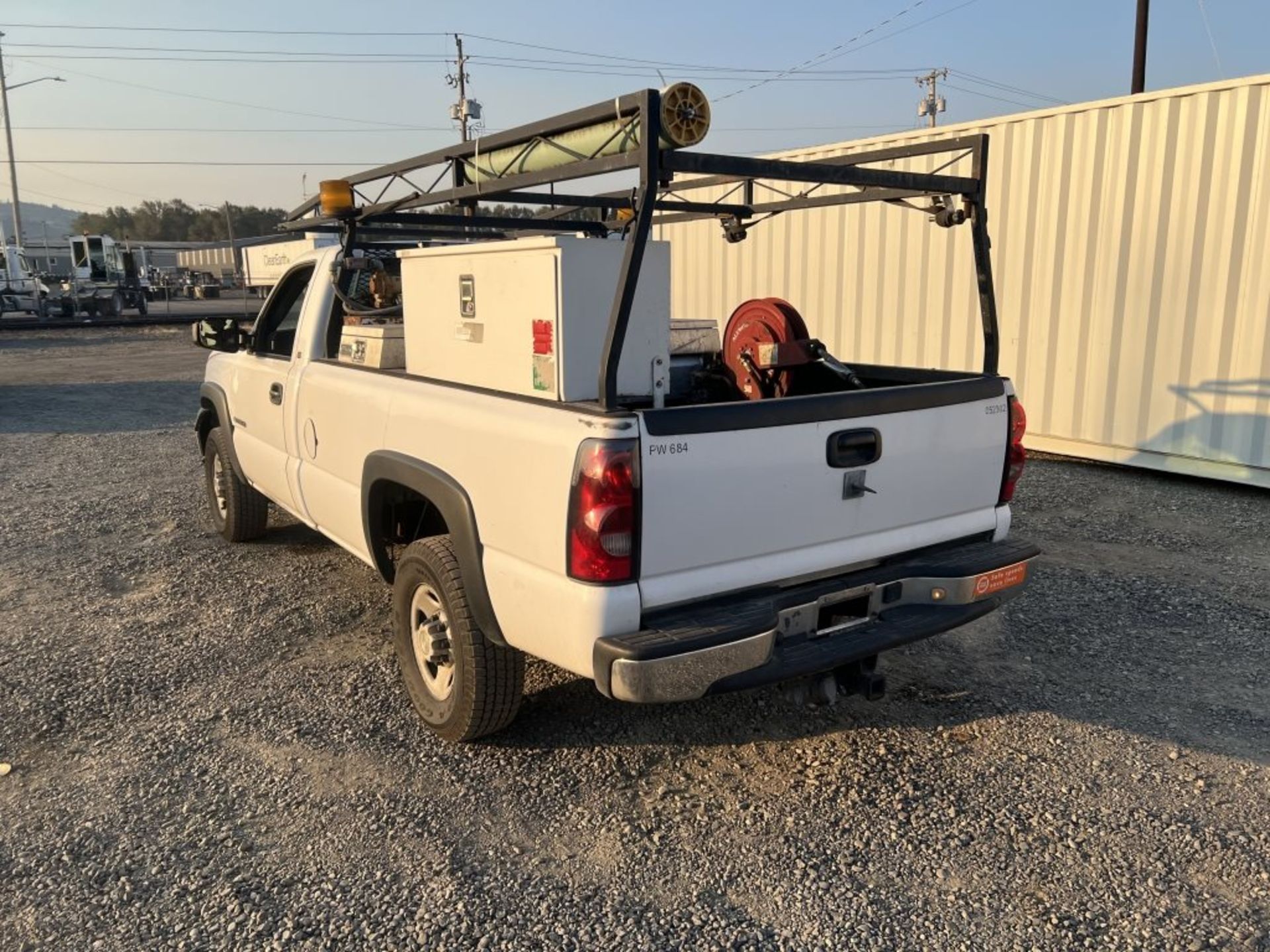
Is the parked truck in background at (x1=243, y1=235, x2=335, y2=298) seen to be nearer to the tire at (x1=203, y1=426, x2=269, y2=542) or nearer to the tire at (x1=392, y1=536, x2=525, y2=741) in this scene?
the tire at (x1=203, y1=426, x2=269, y2=542)

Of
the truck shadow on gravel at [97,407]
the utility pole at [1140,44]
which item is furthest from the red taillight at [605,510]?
the utility pole at [1140,44]

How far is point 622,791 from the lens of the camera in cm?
338

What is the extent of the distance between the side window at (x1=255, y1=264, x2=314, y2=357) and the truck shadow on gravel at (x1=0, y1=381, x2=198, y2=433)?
271 inches

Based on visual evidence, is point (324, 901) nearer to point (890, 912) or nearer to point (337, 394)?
point (890, 912)

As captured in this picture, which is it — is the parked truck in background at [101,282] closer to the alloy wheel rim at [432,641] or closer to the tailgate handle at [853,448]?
the alloy wheel rim at [432,641]

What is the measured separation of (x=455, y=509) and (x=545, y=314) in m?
0.77

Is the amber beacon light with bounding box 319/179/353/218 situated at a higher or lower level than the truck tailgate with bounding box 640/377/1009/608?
higher

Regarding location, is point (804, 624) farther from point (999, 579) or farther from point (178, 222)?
point (178, 222)

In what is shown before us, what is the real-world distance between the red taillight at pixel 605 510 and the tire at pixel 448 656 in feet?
2.40

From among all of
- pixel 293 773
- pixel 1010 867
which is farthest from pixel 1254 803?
pixel 293 773

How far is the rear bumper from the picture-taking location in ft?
9.18

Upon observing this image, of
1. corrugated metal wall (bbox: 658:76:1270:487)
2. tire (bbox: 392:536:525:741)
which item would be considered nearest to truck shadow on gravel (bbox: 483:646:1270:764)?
tire (bbox: 392:536:525:741)

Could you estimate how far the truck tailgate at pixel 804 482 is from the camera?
2.90 metres

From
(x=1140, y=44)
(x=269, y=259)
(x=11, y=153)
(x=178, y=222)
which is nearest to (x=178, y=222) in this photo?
(x=178, y=222)
